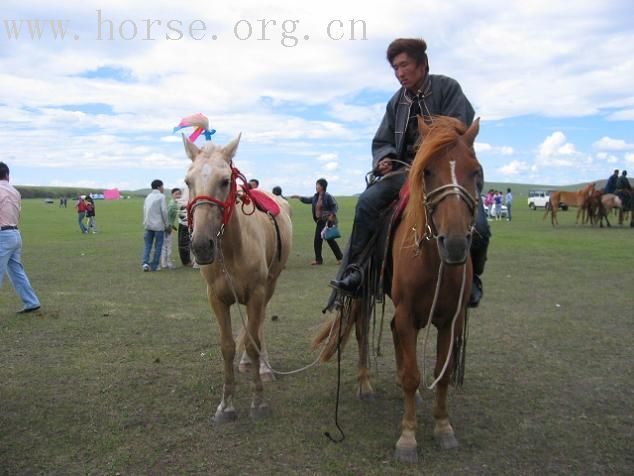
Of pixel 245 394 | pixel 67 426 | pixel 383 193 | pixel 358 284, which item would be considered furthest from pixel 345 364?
pixel 67 426

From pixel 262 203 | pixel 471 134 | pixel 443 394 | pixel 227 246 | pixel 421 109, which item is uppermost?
pixel 421 109

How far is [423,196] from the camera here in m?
3.64

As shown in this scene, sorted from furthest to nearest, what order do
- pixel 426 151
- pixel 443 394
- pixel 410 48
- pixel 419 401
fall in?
pixel 419 401, pixel 410 48, pixel 443 394, pixel 426 151

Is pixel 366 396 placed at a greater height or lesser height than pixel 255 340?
lesser

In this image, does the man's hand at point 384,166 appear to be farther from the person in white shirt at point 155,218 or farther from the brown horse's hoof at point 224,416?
the person in white shirt at point 155,218

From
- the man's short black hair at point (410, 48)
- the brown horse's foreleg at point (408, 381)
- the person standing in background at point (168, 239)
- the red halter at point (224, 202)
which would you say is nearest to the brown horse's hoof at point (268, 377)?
the brown horse's foreleg at point (408, 381)

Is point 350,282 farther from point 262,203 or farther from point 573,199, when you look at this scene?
point 573,199

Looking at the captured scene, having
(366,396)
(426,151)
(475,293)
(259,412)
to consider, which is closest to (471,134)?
(426,151)

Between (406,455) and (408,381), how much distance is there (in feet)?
1.80

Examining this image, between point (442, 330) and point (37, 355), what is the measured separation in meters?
5.11

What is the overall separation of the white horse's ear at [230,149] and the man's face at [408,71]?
1505mm

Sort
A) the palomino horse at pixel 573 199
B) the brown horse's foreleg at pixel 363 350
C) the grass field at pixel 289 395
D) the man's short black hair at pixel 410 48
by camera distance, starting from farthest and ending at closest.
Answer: the palomino horse at pixel 573 199, the brown horse's foreleg at pixel 363 350, the man's short black hair at pixel 410 48, the grass field at pixel 289 395

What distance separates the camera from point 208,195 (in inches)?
162

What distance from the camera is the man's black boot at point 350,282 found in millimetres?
4730
